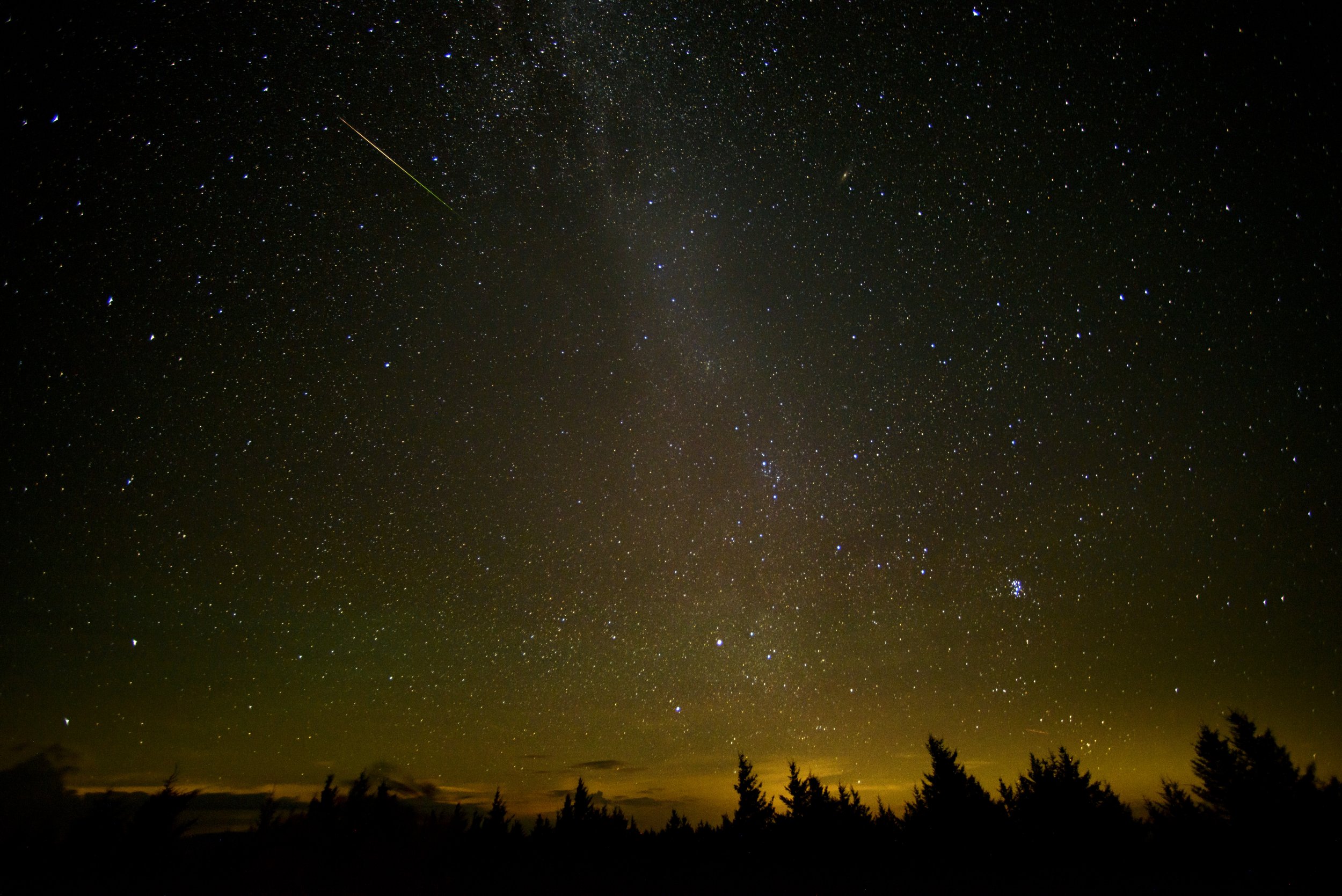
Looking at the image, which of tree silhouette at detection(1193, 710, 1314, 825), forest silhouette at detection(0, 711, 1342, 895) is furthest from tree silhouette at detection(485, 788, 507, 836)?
tree silhouette at detection(1193, 710, 1314, 825)

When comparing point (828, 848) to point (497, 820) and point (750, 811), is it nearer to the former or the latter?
point (750, 811)

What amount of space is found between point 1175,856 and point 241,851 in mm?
38821

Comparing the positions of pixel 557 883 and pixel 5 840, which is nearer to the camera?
pixel 557 883

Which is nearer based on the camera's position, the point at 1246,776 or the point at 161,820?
the point at 1246,776

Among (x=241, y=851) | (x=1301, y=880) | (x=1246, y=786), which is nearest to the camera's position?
(x=1301, y=880)

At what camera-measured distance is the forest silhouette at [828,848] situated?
49.2 ft

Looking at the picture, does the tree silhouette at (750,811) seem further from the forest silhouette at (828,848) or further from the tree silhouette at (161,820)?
the tree silhouette at (161,820)

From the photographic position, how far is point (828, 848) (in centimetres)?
2188

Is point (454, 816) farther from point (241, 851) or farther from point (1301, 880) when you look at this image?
point (1301, 880)

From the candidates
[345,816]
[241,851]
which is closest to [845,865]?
[241,851]

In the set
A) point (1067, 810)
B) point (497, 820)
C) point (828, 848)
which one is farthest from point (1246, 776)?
point (497, 820)

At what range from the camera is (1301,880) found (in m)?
12.9

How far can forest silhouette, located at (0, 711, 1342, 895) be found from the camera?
15.0 meters

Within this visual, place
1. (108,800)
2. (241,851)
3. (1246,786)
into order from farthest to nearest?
(108,800) < (241,851) < (1246,786)
